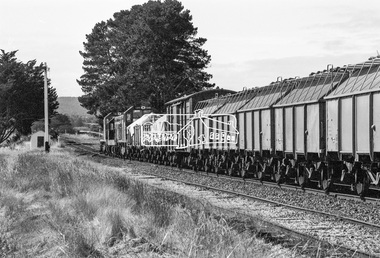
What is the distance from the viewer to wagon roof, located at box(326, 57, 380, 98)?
531 inches

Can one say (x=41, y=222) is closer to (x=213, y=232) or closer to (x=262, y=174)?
(x=213, y=232)

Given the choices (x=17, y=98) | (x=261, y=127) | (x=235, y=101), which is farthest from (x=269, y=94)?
(x=17, y=98)

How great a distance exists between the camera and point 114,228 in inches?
369

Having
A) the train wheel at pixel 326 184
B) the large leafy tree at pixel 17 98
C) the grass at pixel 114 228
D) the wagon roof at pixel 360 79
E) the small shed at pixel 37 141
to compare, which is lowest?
the grass at pixel 114 228

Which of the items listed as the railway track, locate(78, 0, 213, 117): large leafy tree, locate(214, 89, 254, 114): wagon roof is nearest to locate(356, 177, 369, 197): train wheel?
the railway track

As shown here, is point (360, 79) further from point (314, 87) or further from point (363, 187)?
point (363, 187)

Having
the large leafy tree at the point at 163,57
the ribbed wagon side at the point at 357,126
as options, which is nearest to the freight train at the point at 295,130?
the ribbed wagon side at the point at 357,126

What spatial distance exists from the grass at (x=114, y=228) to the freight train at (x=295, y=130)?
408 cm

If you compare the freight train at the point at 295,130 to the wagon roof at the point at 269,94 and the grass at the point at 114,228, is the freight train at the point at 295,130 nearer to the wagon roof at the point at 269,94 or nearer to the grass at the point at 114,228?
the wagon roof at the point at 269,94

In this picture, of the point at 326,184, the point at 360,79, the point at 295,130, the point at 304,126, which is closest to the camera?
the point at 360,79

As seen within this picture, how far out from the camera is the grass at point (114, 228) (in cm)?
769

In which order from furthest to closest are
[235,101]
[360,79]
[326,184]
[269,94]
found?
[235,101] → [269,94] → [326,184] → [360,79]

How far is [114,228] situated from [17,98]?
169 ft

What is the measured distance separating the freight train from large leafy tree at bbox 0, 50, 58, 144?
101 ft
